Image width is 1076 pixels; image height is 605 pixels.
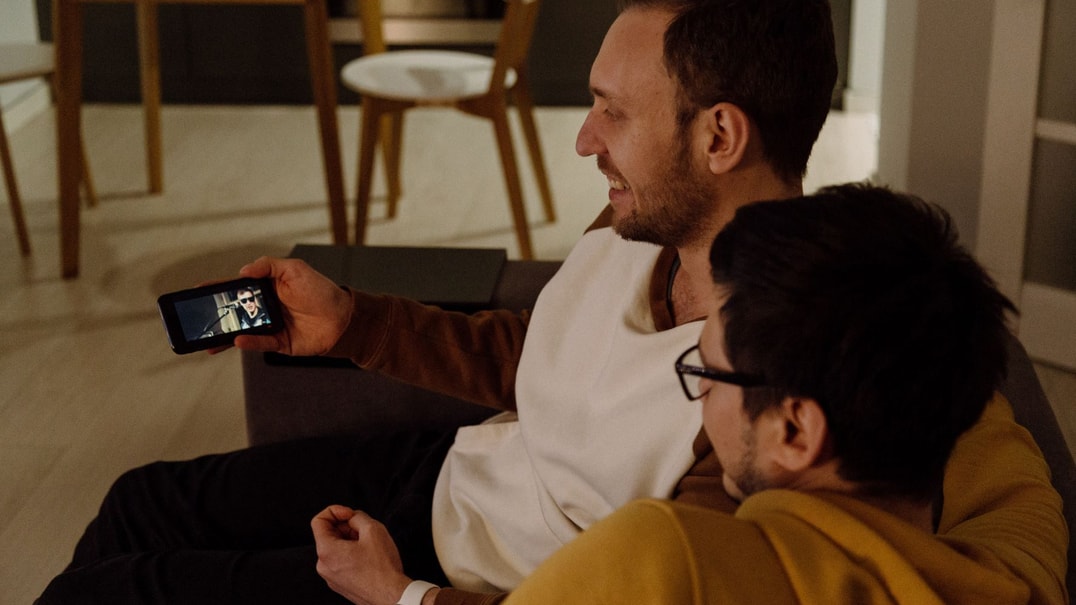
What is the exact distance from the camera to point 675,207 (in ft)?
4.23

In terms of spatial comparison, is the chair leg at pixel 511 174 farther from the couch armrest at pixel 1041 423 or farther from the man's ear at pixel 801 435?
the man's ear at pixel 801 435

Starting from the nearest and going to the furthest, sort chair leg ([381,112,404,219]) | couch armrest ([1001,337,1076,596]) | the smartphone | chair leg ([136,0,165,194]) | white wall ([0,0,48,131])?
couch armrest ([1001,337,1076,596]) < the smartphone < chair leg ([381,112,404,219]) < chair leg ([136,0,165,194]) < white wall ([0,0,48,131])

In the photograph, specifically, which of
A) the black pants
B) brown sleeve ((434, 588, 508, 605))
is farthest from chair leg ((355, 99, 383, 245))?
brown sleeve ((434, 588, 508, 605))

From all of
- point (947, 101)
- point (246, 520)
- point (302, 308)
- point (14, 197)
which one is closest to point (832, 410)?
point (302, 308)

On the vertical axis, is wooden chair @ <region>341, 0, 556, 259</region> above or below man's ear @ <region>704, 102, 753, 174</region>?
below

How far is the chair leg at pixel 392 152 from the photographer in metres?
3.43

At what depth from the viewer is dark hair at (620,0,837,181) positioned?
122cm

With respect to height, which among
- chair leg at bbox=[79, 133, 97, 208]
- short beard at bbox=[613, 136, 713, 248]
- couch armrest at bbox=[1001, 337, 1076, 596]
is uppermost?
short beard at bbox=[613, 136, 713, 248]

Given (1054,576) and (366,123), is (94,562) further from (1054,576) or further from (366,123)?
(366,123)

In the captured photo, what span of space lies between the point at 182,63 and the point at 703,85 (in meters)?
3.65

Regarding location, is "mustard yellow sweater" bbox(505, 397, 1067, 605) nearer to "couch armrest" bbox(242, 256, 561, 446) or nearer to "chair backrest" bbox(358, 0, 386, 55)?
"couch armrest" bbox(242, 256, 561, 446)

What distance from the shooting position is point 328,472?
1.53 meters

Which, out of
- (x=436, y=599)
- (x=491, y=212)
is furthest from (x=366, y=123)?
(x=436, y=599)

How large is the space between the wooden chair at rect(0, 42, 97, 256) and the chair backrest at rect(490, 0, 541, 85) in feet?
3.69
